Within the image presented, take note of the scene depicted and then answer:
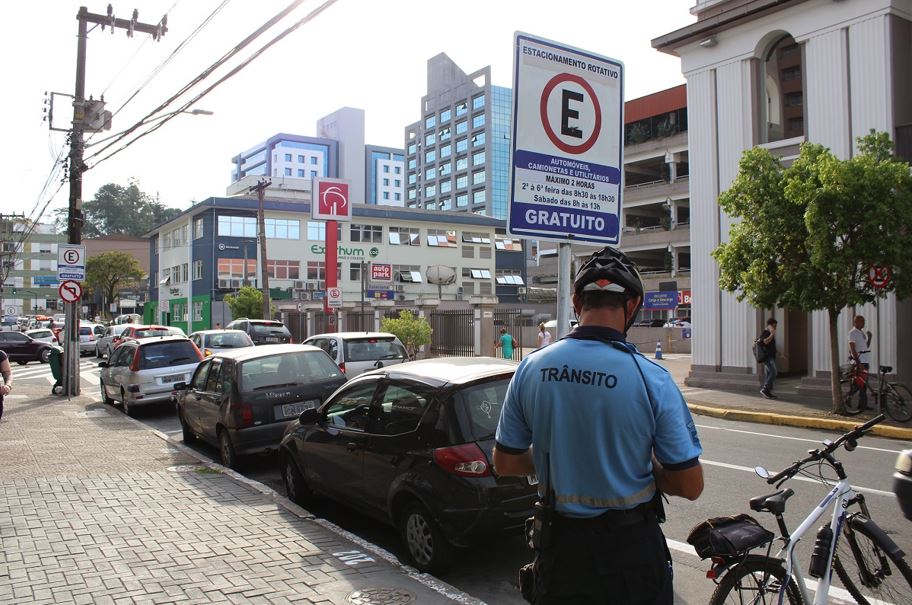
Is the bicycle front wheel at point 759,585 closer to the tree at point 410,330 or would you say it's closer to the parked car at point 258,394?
the parked car at point 258,394

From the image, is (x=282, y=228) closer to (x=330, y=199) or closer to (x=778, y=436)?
(x=330, y=199)

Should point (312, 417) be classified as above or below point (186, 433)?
above

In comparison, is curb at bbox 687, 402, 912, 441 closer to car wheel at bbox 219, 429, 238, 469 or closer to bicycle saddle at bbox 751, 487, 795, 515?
car wheel at bbox 219, 429, 238, 469

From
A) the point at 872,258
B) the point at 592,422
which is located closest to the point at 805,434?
the point at 872,258

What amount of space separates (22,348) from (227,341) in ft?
60.4

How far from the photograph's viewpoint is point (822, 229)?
12.3m

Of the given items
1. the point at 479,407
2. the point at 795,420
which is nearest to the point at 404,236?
the point at 795,420

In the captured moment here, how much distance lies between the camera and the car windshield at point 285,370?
9.46 meters

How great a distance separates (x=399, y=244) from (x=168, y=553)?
57.6 m

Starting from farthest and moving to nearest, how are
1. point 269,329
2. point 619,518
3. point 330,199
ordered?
point 330,199
point 269,329
point 619,518

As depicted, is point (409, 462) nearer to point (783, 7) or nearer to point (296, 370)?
point (296, 370)

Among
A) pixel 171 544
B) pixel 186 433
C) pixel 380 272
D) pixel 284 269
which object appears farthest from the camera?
pixel 380 272

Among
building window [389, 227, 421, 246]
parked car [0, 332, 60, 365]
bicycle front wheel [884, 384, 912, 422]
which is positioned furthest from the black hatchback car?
building window [389, 227, 421, 246]

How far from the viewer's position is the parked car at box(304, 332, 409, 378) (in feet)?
47.8
